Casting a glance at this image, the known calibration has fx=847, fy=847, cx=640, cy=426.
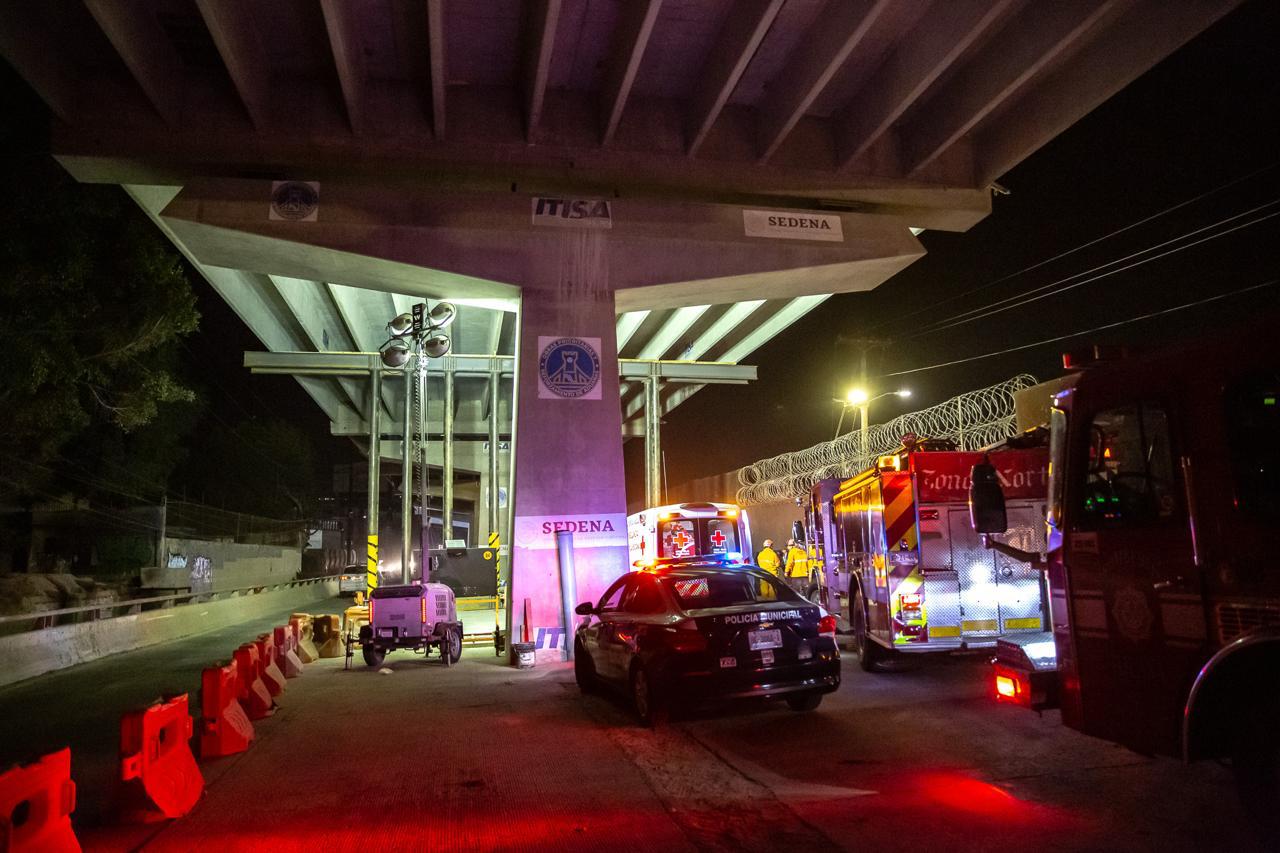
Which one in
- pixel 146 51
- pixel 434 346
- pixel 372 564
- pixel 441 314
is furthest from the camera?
pixel 372 564

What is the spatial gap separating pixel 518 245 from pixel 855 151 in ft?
19.2

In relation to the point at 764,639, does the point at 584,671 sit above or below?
below

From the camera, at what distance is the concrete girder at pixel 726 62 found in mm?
10602

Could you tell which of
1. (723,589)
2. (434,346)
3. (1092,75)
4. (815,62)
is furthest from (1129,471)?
(434,346)

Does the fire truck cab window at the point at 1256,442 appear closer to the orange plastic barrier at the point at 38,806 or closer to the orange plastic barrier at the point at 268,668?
the orange plastic barrier at the point at 38,806

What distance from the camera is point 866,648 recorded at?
1095 centimetres

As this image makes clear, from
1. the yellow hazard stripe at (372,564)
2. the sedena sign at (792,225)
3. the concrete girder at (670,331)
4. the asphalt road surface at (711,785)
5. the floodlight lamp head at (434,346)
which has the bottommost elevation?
the asphalt road surface at (711,785)

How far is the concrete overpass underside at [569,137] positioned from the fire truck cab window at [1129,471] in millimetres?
7174

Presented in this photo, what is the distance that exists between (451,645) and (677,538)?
21.6ft

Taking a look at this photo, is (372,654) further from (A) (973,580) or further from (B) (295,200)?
(A) (973,580)

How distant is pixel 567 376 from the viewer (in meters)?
14.3

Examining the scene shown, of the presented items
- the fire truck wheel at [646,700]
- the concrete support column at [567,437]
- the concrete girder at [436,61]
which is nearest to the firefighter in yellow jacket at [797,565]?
the concrete support column at [567,437]

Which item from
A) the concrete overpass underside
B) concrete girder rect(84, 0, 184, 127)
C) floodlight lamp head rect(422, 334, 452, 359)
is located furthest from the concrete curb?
concrete girder rect(84, 0, 184, 127)

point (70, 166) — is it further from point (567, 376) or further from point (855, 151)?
point (855, 151)
